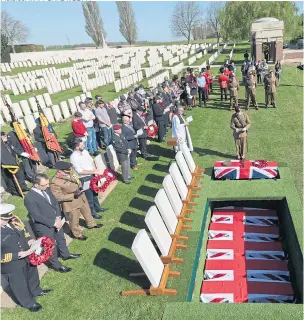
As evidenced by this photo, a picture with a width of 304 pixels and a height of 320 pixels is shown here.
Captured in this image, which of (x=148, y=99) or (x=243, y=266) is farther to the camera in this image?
(x=148, y=99)

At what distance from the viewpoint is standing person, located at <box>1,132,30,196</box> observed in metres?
8.80

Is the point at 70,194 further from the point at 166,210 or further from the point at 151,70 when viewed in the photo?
the point at 151,70

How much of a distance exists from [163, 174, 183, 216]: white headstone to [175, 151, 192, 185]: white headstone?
3.13 feet

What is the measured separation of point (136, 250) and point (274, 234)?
4.11m

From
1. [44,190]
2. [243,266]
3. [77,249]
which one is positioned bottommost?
[243,266]

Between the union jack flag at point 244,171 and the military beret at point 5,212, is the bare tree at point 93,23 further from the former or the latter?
the military beret at point 5,212

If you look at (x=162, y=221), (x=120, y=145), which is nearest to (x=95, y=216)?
(x=120, y=145)

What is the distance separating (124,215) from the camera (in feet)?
26.8

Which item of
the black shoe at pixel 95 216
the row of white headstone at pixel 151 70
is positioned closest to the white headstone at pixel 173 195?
the black shoe at pixel 95 216

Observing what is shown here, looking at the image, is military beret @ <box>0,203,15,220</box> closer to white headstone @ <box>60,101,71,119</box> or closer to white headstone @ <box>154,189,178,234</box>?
white headstone @ <box>154,189,178,234</box>

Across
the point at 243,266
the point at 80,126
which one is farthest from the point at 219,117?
the point at 243,266

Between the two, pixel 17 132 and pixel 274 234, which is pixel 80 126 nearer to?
pixel 17 132

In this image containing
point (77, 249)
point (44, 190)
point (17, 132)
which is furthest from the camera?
point (17, 132)

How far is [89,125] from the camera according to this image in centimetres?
1156
